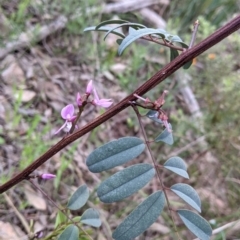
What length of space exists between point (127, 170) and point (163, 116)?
119 millimetres

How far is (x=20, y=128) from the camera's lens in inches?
66.4

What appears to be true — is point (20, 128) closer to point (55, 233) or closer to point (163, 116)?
point (55, 233)

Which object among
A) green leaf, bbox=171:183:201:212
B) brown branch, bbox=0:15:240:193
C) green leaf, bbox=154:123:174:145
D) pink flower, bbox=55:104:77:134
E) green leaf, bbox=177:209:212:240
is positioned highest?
pink flower, bbox=55:104:77:134

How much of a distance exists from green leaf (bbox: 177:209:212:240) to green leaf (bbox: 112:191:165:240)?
2.1 inches

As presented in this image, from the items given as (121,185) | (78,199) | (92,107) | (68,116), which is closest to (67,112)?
(68,116)

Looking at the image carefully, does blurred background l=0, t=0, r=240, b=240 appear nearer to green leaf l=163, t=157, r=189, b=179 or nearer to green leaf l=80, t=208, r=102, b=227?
green leaf l=80, t=208, r=102, b=227

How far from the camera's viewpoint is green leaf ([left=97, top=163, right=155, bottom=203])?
69 centimetres

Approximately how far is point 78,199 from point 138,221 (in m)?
0.22

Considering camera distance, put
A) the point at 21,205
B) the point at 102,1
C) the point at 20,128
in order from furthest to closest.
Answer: the point at 102,1 < the point at 20,128 < the point at 21,205

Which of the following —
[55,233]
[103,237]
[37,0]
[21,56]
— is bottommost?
[103,237]

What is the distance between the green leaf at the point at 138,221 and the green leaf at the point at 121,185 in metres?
0.03

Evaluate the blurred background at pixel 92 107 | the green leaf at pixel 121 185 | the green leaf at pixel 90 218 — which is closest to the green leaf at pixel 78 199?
the green leaf at pixel 90 218

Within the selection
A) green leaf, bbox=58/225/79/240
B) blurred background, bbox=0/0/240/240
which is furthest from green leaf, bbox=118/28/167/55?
blurred background, bbox=0/0/240/240

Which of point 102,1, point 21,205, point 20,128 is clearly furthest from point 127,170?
point 102,1
